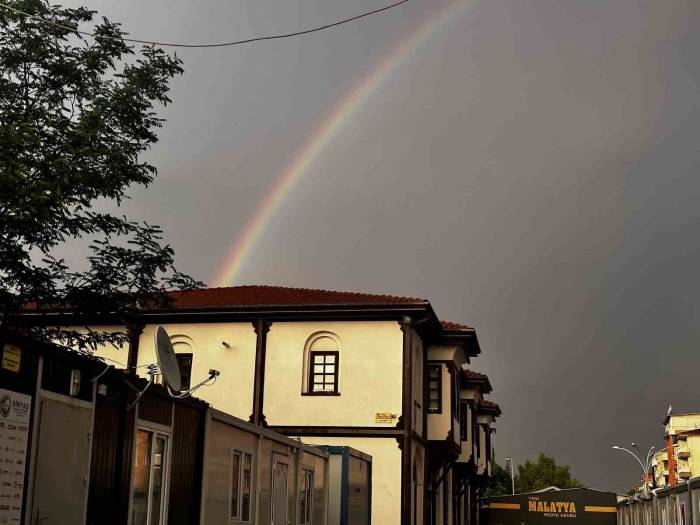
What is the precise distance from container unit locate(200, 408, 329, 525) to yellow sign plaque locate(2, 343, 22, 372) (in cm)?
512

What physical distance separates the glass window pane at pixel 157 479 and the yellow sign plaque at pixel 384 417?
17.8 meters

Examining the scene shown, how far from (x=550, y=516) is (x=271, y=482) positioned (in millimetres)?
39737

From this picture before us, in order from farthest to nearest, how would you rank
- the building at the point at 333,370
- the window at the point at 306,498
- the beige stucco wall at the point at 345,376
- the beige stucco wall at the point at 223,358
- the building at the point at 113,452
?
the beige stucco wall at the point at 223,358, the beige stucco wall at the point at 345,376, the building at the point at 333,370, the window at the point at 306,498, the building at the point at 113,452

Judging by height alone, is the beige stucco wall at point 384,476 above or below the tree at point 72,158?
below

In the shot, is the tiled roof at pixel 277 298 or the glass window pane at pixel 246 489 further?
the tiled roof at pixel 277 298

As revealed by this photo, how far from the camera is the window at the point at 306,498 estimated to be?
740 inches

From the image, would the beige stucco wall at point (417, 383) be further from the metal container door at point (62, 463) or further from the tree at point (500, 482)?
the tree at point (500, 482)

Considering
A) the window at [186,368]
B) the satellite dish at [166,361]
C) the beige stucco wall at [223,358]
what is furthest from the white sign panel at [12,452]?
the window at [186,368]

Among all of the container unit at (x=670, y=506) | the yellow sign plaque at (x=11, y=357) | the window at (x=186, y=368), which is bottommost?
the container unit at (x=670, y=506)

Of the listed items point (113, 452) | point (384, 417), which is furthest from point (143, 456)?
point (384, 417)

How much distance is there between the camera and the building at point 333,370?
29.2 metres

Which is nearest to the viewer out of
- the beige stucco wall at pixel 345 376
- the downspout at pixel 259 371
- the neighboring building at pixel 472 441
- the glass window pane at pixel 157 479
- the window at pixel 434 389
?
the glass window pane at pixel 157 479

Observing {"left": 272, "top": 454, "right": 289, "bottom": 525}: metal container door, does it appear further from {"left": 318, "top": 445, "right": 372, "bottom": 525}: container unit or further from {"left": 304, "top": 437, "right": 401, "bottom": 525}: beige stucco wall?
{"left": 304, "top": 437, "right": 401, "bottom": 525}: beige stucco wall

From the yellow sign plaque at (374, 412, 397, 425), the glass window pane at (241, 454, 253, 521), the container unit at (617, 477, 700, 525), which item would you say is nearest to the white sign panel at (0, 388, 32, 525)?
the glass window pane at (241, 454, 253, 521)
